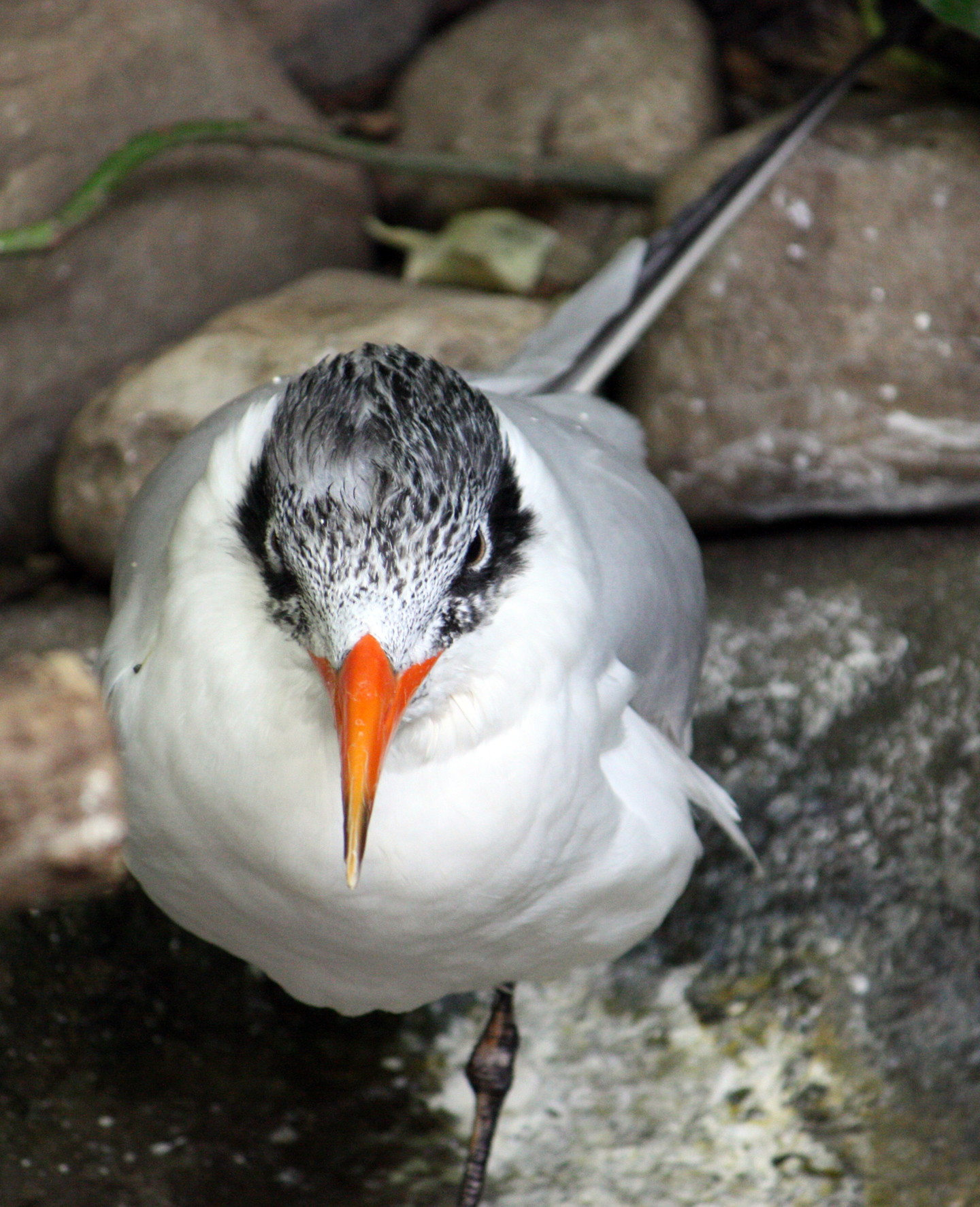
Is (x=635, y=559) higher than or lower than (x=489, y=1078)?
higher

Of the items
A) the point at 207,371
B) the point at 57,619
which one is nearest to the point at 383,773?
the point at 57,619

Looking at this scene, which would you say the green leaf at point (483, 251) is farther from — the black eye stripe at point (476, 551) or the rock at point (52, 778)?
the rock at point (52, 778)

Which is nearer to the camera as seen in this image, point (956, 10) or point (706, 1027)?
point (706, 1027)

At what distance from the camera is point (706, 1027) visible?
109 inches

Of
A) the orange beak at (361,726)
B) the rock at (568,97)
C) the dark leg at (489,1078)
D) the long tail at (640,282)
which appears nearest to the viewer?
the orange beak at (361,726)

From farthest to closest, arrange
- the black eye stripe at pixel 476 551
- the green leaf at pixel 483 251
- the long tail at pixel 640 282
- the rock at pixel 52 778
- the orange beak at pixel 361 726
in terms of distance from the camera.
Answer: the green leaf at pixel 483 251, the long tail at pixel 640 282, the black eye stripe at pixel 476 551, the orange beak at pixel 361 726, the rock at pixel 52 778

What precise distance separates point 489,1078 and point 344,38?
2.94 metres

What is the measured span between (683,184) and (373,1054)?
80.0 inches

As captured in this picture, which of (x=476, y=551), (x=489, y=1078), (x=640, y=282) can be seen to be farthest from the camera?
(x=640, y=282)

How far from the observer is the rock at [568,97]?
389 centimetres

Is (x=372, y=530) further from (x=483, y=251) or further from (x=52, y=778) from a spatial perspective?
(x=483, y=251)

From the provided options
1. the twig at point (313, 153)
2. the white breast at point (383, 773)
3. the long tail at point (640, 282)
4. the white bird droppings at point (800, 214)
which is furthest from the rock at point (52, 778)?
the white bird droppings at point (800, 214)

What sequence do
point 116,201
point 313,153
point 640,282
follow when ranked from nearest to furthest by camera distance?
point 640,282, point 116,201, point 313,153

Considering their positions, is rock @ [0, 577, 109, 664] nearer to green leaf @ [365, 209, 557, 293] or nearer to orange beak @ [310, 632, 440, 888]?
green leaf @ [365, 209, 557, 293]
